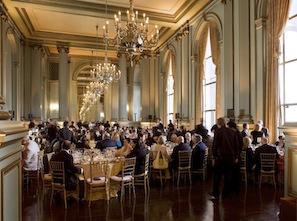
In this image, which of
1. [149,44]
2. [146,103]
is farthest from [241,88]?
[146,103]

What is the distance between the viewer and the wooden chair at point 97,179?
16.0ft

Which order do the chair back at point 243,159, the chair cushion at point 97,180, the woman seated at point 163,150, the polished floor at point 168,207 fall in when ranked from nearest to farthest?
the polished floor at point 168,207
the chair cushion at point 97,180
the chair back at point 243,159
the woman seated at point 163,150

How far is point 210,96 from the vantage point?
10992 millimetres

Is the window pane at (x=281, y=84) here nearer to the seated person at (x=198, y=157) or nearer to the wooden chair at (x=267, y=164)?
the wooden chair at (x=267, y=164)

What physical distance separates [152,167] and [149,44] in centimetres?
343

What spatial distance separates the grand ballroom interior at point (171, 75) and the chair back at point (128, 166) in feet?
1.84

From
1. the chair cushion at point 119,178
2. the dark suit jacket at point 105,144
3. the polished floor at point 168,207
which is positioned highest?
the dark suit jacket at point 105,144

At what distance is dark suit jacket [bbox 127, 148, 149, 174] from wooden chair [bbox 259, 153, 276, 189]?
2.78m

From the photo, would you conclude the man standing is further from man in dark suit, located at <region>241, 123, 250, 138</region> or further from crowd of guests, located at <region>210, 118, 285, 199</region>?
man in dark suit, located at <region>241, 123, 250, 138</region>

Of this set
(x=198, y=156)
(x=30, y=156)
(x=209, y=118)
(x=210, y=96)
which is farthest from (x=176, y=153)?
(x=210, y=96)

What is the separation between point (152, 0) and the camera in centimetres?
1088

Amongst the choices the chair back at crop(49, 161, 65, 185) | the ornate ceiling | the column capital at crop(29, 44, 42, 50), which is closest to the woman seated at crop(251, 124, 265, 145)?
the chair back at crop(49, 161, 65, 185)

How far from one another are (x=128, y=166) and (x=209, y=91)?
698 cm

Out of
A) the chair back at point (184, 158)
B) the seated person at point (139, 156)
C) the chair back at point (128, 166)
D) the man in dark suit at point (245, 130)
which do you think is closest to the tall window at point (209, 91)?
the man in dark suit at point (245, 130)
